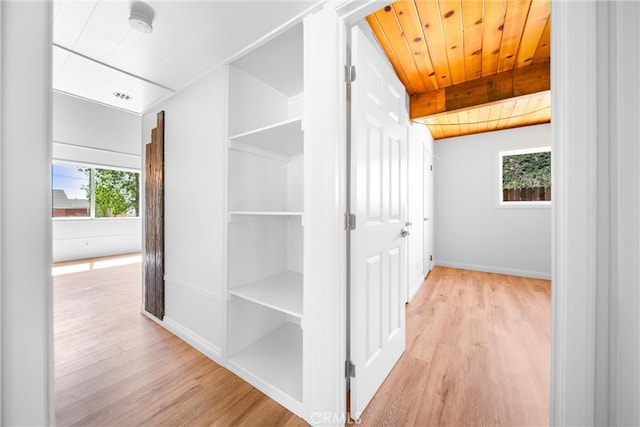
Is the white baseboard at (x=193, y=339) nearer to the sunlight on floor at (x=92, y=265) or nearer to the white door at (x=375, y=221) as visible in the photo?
the white door at (x=375, y=221)

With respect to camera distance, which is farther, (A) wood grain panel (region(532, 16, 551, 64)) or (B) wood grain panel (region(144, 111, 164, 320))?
(B) wood grain panel (region(144, 111, 164, 320))

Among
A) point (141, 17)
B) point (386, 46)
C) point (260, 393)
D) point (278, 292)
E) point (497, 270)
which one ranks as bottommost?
point (260, 393)

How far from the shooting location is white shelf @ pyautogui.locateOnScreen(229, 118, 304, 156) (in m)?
1.50

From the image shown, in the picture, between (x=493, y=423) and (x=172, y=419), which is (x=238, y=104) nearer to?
(x=172, y=419)

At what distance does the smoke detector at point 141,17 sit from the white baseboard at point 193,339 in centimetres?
214

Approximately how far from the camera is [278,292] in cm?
170

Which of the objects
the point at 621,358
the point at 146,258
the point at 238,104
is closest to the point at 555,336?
the point at 621,358

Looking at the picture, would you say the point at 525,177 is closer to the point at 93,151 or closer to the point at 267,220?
the point at 267,220

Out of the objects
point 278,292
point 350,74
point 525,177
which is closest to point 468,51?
point 350,74

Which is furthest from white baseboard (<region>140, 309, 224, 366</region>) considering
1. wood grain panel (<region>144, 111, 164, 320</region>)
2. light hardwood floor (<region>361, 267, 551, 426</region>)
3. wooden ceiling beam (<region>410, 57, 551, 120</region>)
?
wooden ceiling beam (<region>410, 57, 551, 120</region>)

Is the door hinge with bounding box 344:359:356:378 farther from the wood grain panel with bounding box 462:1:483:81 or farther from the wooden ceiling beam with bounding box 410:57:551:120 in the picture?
the wooden ceiling beam with bounding box 410:57:551:120

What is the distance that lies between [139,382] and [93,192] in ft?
18.0

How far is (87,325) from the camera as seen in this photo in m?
2.29

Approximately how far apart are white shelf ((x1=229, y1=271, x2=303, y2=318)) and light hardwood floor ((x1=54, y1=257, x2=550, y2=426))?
0.57 metres
